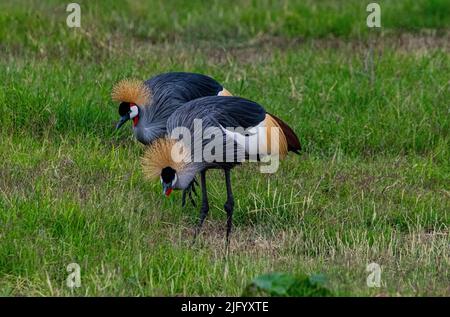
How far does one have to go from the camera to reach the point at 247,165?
8141mm

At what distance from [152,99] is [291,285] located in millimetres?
2677

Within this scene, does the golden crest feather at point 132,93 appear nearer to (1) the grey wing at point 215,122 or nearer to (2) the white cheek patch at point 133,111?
(2) the white cheek patch at point 133,111

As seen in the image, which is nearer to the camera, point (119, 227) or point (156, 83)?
point (119, 227)

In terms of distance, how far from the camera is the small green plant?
17.6ft

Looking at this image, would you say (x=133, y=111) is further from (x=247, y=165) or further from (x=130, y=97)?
(x=247, y=165)

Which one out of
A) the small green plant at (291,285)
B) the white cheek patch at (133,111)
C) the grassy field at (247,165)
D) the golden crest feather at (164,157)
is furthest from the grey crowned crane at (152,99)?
the small green plant at (291,285)

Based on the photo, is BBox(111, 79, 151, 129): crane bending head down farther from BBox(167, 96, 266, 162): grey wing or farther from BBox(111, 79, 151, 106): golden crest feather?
BBox(167, 96, 266, 162): grey wing

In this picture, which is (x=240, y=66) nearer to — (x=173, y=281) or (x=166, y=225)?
(x=166, y=225)

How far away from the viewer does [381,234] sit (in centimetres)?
687

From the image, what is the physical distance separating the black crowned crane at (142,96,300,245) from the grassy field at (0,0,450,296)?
0.34m

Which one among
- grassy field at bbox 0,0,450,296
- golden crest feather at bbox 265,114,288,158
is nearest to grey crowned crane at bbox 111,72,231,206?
grassy field at bbox 0,0,450,296

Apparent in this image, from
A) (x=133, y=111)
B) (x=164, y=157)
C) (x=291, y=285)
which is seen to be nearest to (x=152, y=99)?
(x=133, y=111)
